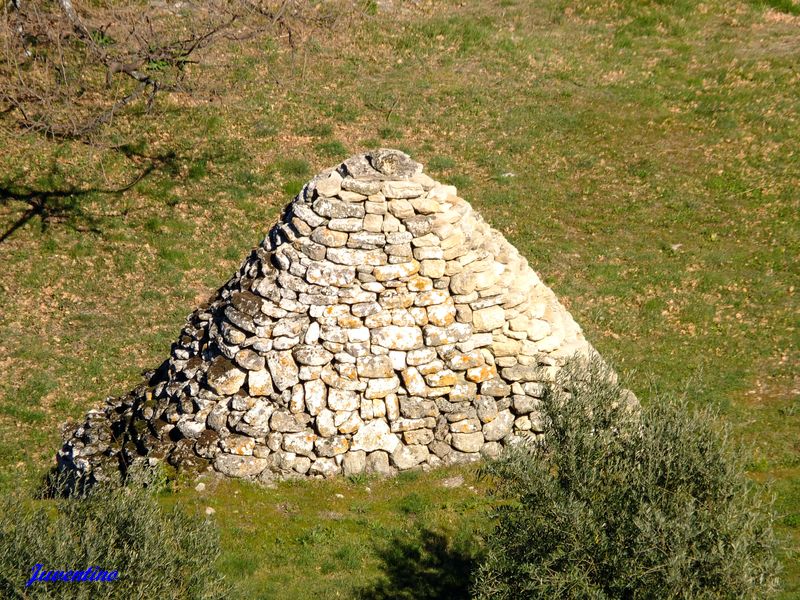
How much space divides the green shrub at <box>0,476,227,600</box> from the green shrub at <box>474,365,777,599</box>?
3522 mm

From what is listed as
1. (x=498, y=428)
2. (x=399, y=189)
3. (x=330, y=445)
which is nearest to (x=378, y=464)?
(x=330, y=445)

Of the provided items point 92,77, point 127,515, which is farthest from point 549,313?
point 92,77

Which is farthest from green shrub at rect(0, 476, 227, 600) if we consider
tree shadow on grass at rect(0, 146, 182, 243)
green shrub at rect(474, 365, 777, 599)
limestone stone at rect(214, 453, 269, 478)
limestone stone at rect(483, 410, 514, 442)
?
tree shadow on grass at rect(0, 146, 182, 243)

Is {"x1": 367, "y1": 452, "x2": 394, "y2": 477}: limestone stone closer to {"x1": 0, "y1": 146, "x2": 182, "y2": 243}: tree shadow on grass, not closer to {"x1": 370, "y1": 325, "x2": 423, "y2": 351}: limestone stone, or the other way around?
{"x1": 370, "y1": 325, "x2": 423, "y2": 351}: limestone stone

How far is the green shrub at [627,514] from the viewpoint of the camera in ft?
30.9

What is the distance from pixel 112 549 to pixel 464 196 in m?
18.7

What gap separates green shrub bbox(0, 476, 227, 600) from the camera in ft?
31.2

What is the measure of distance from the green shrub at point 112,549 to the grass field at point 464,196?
2.02m

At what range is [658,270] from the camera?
23.3 metres

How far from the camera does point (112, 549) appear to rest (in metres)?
10.0

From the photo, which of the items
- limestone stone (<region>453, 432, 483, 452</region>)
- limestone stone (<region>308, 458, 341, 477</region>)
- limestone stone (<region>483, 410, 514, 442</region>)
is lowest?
limestone stone (<region>308, 458, 341, 477</region>)

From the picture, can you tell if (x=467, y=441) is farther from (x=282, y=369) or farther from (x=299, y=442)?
(x=282, y=369)

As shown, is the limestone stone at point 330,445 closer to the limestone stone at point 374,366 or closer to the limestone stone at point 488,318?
the limestone stone at point 374,366

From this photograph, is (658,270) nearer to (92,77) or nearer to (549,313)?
(549,313)
